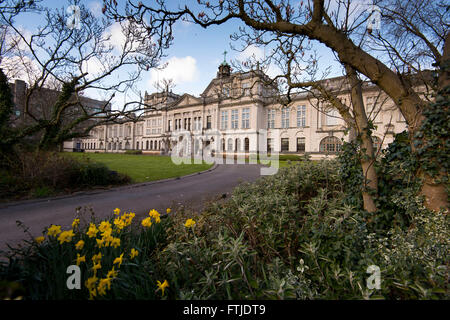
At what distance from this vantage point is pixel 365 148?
307cm

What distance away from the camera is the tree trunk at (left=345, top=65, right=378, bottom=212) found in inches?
118

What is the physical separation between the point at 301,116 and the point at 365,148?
3521 centimetres

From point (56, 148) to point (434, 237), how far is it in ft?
38.4

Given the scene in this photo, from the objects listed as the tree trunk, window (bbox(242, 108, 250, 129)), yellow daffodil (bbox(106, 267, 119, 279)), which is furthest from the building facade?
yellow daffodil (bbox(106, 267, 119, 279))

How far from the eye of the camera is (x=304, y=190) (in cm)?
472

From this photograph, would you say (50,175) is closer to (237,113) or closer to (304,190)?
(304,190)

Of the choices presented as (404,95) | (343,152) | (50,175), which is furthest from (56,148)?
(404,95)

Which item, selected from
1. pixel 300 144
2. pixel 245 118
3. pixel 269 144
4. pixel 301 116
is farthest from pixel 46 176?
pixel 301 116

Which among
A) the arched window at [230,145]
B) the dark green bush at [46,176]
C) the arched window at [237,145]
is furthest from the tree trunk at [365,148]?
the arched window at [230,145]

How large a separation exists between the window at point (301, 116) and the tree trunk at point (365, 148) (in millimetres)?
34503

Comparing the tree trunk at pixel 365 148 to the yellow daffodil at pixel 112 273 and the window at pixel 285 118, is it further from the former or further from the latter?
the window at pixel 285 118

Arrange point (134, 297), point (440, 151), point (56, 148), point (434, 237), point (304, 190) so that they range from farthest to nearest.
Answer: point (56, 148)
point (304, 190)
point (440, 151)
point (434, 237)
point (134, 297)

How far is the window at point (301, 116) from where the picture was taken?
35125 millimetres

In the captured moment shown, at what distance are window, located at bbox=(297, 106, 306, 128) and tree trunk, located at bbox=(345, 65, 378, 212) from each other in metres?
34.5
